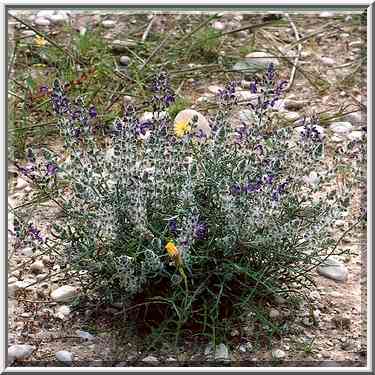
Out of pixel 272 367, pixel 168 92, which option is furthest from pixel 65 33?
pixel 272 367

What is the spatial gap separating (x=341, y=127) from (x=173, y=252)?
6.53 ft

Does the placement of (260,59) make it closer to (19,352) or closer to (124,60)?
(124,60)

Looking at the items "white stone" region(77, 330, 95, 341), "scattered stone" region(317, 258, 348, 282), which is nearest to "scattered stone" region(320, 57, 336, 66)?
"scattered stone" region(317, 258, 348, 282)

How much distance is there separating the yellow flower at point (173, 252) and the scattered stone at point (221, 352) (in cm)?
35

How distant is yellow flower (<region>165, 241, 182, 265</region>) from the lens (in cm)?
280

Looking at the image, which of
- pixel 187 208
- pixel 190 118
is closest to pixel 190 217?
pixel 187 208

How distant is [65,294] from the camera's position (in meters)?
3.29

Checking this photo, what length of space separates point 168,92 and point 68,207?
21.2 inches

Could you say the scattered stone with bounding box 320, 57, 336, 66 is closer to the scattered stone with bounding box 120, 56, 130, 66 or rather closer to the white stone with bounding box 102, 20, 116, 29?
the scattered stone with bounding box 120, 56, 130, 66

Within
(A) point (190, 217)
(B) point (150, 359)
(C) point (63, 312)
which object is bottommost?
(B) point (150, 359)

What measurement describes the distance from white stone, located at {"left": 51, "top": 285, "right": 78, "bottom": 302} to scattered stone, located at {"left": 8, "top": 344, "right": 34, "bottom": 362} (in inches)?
10.7

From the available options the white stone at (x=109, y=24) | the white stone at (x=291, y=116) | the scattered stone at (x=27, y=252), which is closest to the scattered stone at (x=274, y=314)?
the scattered stone at (x=27, y=252)

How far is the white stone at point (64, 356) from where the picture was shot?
2990 mm

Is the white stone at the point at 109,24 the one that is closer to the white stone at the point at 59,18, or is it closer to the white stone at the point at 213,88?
the white stone at the point at 59,18
